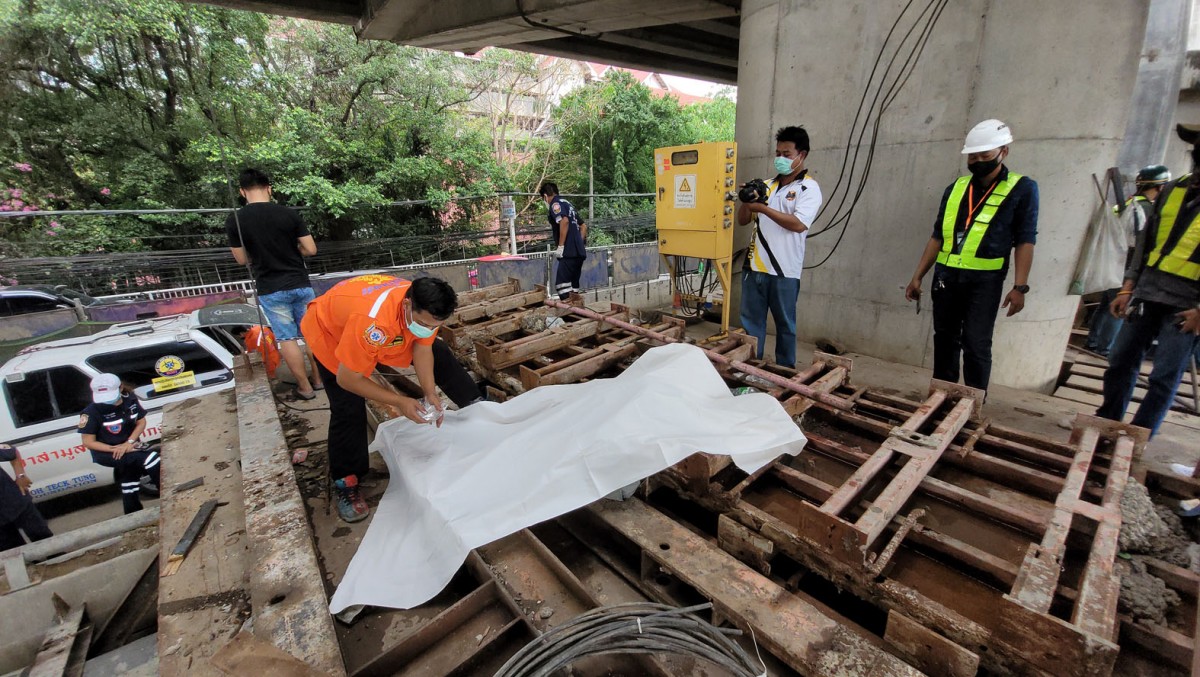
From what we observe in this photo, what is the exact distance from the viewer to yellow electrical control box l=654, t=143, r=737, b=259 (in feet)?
14.6

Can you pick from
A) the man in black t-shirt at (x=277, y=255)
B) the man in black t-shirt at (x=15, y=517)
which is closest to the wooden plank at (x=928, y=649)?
the man in black t-shirt at (x=277, y=255)

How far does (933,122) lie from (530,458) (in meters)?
4.28

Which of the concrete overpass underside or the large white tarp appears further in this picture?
the concrete overpass underside

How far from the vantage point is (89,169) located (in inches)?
464

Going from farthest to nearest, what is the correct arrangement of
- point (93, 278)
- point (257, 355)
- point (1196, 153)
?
point (93, 278) < point (257, 355) < point (1196, 153)

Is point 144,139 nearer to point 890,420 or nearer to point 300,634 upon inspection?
point 300,634

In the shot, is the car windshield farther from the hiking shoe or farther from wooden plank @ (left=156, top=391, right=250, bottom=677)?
the hiking shoe

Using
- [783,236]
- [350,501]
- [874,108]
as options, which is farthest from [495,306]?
[874,108]

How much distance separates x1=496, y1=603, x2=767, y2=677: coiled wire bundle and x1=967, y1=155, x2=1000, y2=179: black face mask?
3142 millimetres

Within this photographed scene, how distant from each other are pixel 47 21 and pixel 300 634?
50.7ft

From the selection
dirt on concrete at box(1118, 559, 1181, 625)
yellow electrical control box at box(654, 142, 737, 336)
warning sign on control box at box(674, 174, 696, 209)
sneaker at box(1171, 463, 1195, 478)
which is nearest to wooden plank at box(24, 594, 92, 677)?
dirt on concrete at box(1118, 559, 1181, 625)

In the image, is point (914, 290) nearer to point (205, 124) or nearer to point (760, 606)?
point (760, 606)

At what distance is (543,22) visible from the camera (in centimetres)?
662

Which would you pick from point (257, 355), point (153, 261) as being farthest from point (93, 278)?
point (257, 355)
